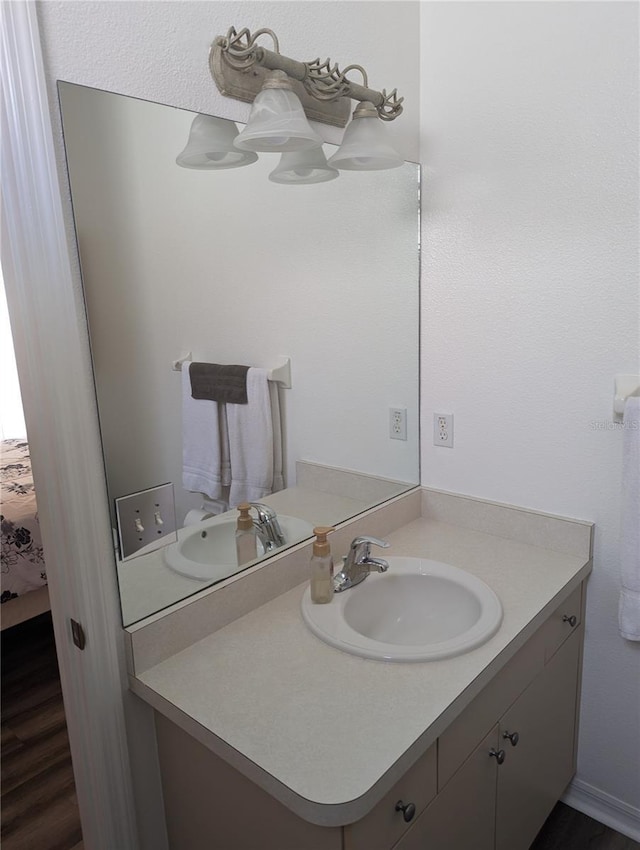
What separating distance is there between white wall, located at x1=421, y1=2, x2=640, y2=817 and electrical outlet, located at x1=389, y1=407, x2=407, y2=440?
0.39 ft

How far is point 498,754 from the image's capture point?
Answer: 4.12 ft

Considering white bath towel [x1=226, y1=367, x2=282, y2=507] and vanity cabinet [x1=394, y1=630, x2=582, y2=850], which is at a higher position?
white bath towel [x1=226, y1=367, x2=282, y2=507]

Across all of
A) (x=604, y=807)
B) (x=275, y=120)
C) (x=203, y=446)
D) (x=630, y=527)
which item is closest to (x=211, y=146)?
(x=275, y=120)

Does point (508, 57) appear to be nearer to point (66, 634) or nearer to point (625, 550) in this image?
point (625, 550)

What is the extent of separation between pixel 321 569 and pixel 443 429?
663 mm

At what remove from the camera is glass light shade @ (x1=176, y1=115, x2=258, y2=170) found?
1.20m

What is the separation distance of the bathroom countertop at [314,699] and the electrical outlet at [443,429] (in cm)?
51

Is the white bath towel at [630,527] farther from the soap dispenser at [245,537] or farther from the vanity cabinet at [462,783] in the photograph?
the soap dispenser at [245,537]

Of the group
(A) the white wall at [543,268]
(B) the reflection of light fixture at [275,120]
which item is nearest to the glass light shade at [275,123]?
(B) the reflection of light fixture at [275,120]

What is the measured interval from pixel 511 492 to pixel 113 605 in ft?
3.60

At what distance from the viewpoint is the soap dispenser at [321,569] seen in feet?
4.34

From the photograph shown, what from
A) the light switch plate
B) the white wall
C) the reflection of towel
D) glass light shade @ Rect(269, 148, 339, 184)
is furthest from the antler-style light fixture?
the light switch plate

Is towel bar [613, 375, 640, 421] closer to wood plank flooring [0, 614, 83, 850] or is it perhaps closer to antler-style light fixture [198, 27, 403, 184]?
antler-style light fixture [198, 27, 403, 184]

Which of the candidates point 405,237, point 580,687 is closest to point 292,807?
point 580,687
